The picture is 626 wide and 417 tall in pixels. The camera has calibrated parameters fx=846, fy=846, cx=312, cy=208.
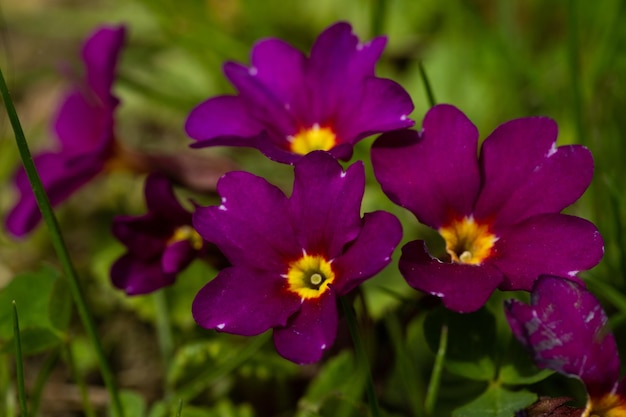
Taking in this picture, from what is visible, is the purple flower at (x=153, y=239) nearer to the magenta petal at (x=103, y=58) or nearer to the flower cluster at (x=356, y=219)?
the flower cluster at (x=356, y=219)

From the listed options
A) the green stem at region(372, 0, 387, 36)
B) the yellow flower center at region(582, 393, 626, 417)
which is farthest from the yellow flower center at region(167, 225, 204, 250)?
the green stem at region(372, 0, 387, 36)

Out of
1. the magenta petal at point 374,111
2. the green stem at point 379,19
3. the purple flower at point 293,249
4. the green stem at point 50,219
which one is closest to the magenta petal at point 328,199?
the purple flower at point 293,249

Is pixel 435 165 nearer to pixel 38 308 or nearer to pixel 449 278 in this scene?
pixel 449 278

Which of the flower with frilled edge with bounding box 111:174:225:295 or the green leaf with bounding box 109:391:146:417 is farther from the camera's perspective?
the green leaf with bounding box 109:391:146:417

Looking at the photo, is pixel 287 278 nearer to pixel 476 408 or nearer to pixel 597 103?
pixel 476 408

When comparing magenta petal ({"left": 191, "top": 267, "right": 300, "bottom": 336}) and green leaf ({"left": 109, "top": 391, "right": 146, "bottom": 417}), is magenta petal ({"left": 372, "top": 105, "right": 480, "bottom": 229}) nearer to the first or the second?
magenta petal ({"left": 191, "top": 267, "right": 300, "bottom": 336})

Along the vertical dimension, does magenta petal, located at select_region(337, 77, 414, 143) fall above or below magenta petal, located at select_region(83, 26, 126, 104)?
below
